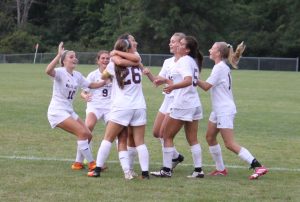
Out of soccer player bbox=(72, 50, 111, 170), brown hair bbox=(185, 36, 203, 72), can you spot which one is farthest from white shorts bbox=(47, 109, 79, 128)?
brown hair bbox=(185, 36, 203, 72)

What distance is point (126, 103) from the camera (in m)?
9.05

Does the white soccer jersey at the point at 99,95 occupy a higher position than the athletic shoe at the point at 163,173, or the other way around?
the white soccer jersey at the point at 99,95

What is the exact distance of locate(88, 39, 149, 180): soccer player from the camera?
9.03m

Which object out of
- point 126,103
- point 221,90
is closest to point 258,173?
point 221,90

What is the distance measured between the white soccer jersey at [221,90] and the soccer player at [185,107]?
268mm

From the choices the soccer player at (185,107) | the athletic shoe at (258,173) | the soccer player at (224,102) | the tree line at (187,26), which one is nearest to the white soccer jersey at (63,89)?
the soccer player at (185,107)

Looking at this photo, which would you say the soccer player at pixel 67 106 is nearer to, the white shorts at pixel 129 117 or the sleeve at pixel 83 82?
the sleeve at pixel 83 82

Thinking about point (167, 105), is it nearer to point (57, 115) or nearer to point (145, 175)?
point (145, 175)

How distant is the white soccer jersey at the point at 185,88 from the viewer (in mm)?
9141

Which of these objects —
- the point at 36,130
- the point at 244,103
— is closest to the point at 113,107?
the point at 36,130

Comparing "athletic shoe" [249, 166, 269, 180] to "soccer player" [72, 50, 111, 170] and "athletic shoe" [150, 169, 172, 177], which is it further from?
"soccer player" [72, 50, 111, 170]

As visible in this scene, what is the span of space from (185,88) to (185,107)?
0.86 ft

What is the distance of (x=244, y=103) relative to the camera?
23.2 meters

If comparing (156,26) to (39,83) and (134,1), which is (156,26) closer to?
(134,1)
